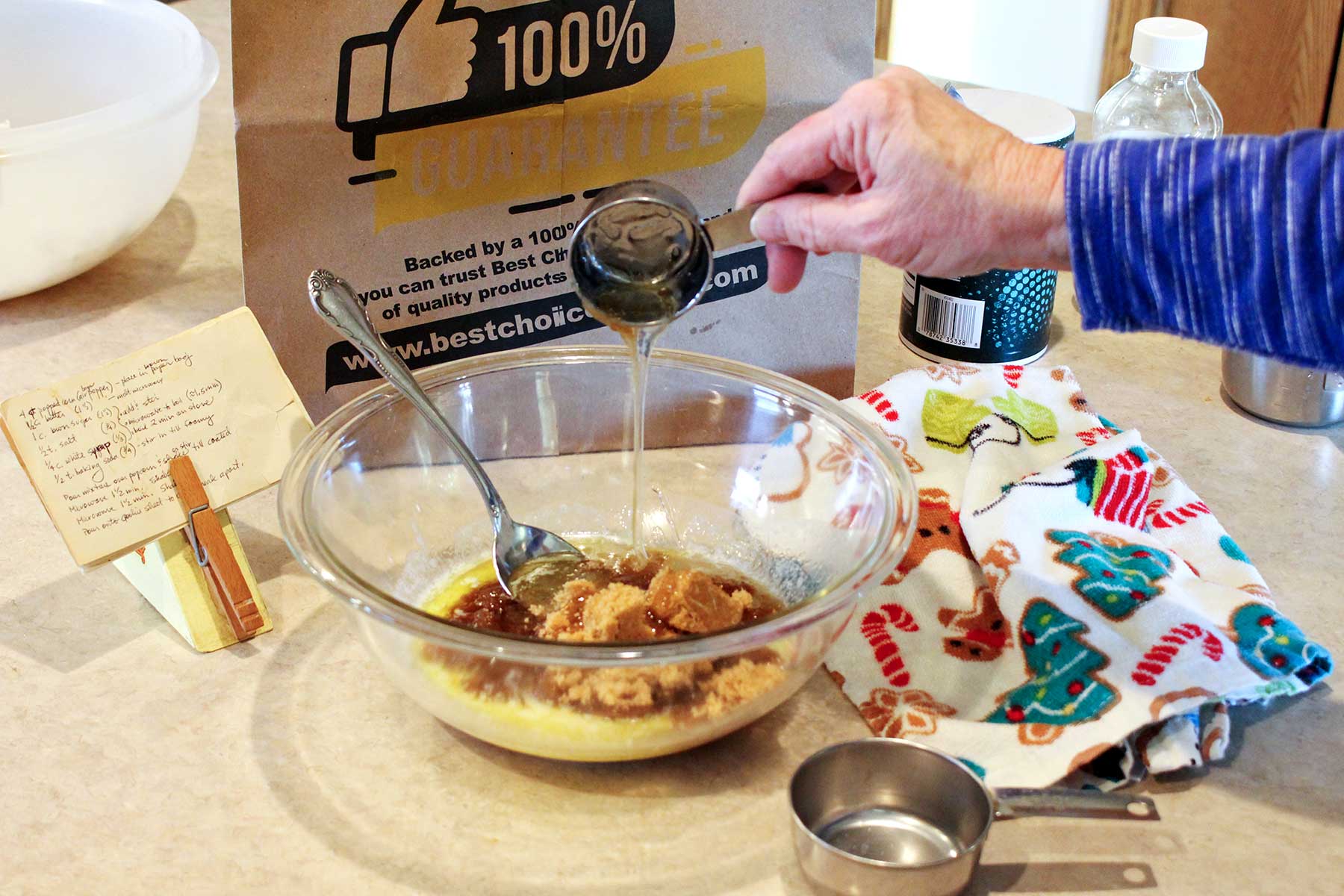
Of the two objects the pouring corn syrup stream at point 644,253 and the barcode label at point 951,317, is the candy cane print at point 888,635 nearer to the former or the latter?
the pouring corn syrup stream at point 644,253

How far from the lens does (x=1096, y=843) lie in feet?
2.56

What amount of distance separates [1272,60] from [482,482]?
207cm

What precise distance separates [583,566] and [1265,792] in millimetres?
493

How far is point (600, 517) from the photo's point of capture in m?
1.09

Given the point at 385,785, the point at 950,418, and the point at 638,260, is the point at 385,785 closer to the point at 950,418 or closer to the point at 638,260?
the point at 638,260

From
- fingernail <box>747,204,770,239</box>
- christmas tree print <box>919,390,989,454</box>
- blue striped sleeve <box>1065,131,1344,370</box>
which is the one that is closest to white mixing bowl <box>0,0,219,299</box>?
fingernail <box>747,204,770,239</box>

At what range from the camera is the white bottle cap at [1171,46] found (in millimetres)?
1253

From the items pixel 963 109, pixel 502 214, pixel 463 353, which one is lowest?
pixel 463 353

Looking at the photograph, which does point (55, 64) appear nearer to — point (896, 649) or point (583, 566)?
point (583, 566)

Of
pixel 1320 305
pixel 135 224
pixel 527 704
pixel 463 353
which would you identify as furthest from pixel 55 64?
pixel 1320 305

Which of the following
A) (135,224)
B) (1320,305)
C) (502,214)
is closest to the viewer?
(1320,305)

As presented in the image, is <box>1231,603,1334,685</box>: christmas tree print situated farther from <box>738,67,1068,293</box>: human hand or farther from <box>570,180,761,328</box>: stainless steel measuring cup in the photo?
<box>570,180,761,328</box>: stainless steel measuring cup

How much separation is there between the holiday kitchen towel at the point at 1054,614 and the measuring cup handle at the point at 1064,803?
47 mm

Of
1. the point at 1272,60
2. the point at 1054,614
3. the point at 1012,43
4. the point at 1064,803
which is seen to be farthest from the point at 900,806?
the point at 1012,43
